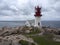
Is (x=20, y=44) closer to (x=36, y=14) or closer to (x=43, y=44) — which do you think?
(x=43, y=44)

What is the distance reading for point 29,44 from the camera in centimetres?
3012

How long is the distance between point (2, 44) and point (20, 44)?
2510 millimetres

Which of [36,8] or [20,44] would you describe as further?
[36,8]

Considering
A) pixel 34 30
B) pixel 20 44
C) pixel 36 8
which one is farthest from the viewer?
pixel 36 8

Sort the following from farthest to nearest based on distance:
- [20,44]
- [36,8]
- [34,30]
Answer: [36,8] < [34,30] < [20,44]

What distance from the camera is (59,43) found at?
31.5 metres

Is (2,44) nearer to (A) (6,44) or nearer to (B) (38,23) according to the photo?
(A) (6,44)

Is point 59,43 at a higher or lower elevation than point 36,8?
lower

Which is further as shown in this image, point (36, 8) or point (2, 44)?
point (36, 8)

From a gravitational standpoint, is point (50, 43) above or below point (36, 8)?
below

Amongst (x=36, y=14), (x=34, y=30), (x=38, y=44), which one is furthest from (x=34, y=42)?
(x=36, y=14)

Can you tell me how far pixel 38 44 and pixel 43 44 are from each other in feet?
2.25

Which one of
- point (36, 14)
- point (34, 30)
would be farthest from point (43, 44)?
point (36, 14)

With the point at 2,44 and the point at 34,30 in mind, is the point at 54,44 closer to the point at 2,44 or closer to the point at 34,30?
the point at 2,44
